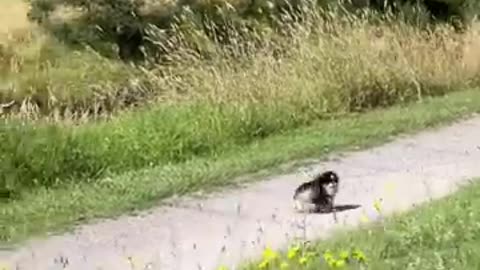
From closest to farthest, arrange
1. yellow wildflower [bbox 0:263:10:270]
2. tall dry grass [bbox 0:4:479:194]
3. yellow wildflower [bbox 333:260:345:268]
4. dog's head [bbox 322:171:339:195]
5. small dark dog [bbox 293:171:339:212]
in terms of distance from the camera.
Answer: yellow wildflower [bbox 333:260:345:268], yellow wildflower [bbox 0:263:10:270], small dark dog [bbox 293:171:339:212], dog's head [bbox 322:171:339:195], tall dry grass [bbox 0:4:479:194]

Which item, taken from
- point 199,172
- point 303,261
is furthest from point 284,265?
point 199,172

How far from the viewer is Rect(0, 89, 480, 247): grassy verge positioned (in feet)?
28.7

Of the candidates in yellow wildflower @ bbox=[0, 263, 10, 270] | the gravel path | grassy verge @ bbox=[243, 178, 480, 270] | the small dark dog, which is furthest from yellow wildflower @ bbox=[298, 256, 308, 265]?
yellow wildflower @ bbox=[0, 263, 10, 270]

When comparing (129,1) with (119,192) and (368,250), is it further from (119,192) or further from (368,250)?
(368,250)

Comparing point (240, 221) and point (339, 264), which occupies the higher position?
point (339, 264)

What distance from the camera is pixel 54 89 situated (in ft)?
53.8

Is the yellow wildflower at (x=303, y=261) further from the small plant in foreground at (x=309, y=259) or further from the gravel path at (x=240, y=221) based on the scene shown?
the gravel path at (x=240, y=221)

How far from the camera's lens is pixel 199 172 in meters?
9.99

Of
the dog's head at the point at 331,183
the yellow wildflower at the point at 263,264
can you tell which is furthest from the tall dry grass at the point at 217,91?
the yellow wildflower at the point at 263,264

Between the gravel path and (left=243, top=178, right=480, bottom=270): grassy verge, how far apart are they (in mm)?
476

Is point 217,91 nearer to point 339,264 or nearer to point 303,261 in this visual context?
point 303,261

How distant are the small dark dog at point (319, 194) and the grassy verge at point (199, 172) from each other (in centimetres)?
116

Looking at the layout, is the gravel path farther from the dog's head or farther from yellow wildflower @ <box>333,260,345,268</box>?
yellow wildflower @ <box>333,260,345,268</box>

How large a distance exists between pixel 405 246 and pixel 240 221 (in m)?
1.71
